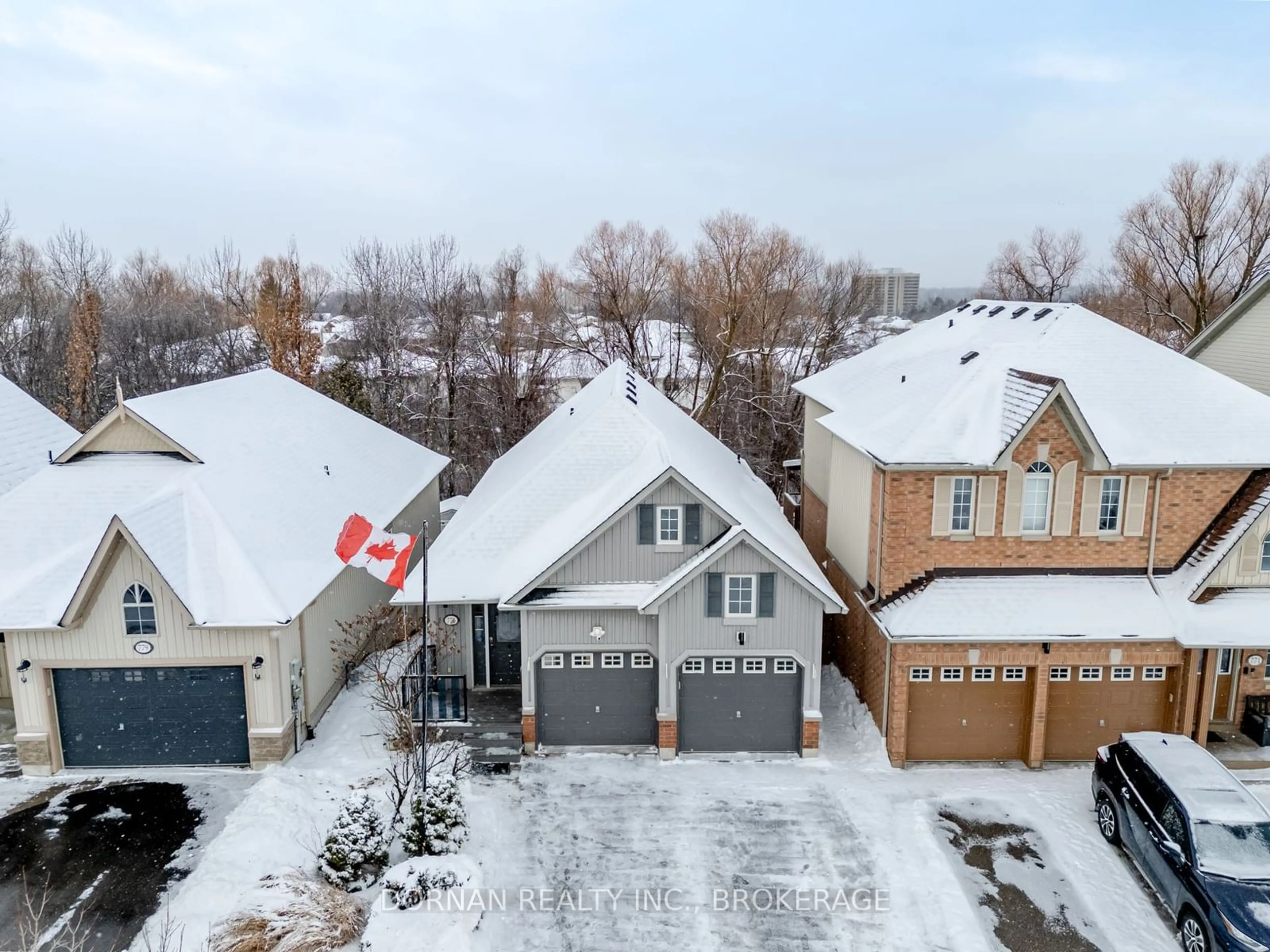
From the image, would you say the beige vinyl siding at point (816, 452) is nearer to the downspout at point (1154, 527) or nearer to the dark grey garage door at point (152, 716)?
the downspout at point (1154, 527)

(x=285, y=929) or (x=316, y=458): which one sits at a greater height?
(x=316, y=458)

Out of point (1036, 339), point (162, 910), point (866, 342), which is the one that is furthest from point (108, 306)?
point (1036, 339)

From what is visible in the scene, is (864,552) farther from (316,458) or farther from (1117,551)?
(316,458)

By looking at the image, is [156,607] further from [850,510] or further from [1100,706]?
[1100,706]

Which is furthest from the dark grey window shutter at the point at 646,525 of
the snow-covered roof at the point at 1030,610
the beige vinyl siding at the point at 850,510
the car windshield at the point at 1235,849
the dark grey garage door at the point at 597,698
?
the car windshield at the point at 1235,849

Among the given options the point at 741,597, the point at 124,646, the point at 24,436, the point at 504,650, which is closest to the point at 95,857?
the point at 124,646
